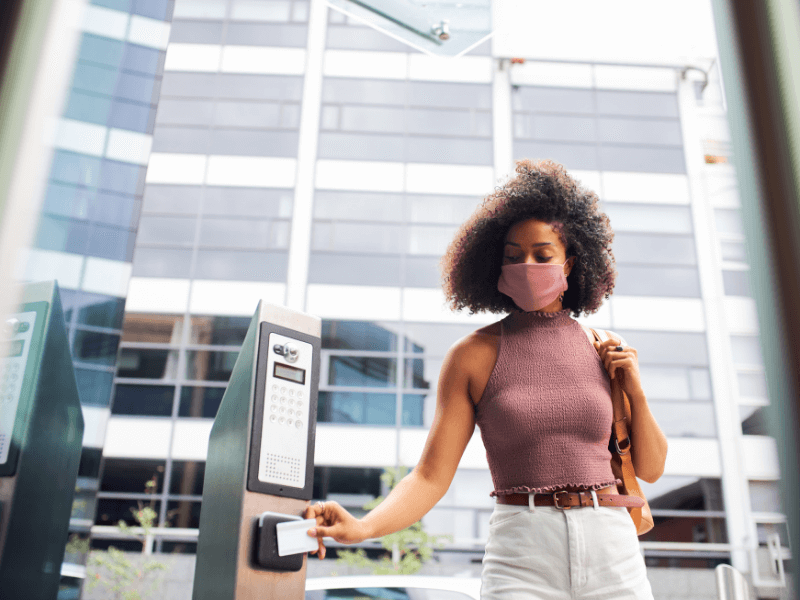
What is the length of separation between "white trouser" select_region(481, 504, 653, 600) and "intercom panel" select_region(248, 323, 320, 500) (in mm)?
370

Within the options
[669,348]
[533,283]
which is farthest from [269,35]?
[533,283]

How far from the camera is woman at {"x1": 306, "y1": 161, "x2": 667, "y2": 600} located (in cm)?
95

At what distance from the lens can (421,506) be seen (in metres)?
1.08

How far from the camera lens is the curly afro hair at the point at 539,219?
1.24m

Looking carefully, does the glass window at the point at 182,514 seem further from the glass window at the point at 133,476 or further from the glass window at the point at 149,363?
the glass window at the point at 149,363

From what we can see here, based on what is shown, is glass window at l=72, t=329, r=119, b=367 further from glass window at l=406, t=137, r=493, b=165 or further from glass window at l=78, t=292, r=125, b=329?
glass window at l=406, t=137, r=493, b=165

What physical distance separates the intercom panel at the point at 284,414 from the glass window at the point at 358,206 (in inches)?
303

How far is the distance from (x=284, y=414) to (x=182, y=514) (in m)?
7.48

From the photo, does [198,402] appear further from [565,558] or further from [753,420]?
[753,420]

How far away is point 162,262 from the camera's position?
8539mm

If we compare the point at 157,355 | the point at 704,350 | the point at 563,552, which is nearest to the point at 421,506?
the point at 563,552

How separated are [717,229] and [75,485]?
121 cm

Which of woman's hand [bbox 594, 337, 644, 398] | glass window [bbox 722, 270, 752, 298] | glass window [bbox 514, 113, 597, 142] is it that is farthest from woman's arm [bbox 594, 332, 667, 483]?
glass window [bbox 514, 113, 597, 142]

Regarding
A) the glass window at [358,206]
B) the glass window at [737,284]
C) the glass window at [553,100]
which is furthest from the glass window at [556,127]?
the glass window at [737,284]
